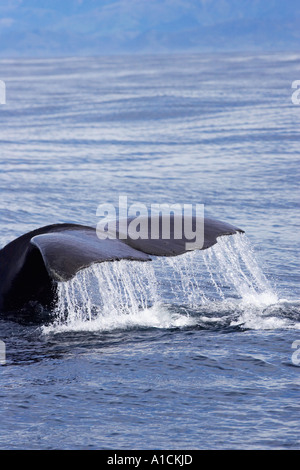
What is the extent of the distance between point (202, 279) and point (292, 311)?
191 cm

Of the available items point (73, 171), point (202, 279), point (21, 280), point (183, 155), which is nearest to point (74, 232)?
point (21, 280)

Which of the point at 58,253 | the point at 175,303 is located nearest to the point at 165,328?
the point at 175,303

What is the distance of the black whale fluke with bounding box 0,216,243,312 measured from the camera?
599 centimetres

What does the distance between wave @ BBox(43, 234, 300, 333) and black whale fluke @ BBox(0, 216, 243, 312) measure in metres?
0.36

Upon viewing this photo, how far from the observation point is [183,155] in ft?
71.0

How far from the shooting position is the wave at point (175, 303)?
7.99 meters

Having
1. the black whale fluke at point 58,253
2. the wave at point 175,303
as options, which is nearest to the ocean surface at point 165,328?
the wave at point 175,303

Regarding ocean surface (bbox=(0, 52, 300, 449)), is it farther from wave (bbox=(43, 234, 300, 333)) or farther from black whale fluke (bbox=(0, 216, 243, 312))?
black whale fluke (bbox=(0, 216, 243, 312))

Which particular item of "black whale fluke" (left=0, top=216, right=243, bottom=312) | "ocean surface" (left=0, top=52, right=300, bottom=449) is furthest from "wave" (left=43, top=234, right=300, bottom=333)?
"black whale fluke" (left=0, top=216, right=243, bottom=312)

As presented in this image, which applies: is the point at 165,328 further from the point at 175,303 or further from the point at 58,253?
the point at 58,253

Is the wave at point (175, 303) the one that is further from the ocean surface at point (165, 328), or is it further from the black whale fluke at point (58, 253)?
the black whale fluke at point (58, 253)

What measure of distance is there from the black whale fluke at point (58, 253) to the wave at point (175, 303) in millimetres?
358
